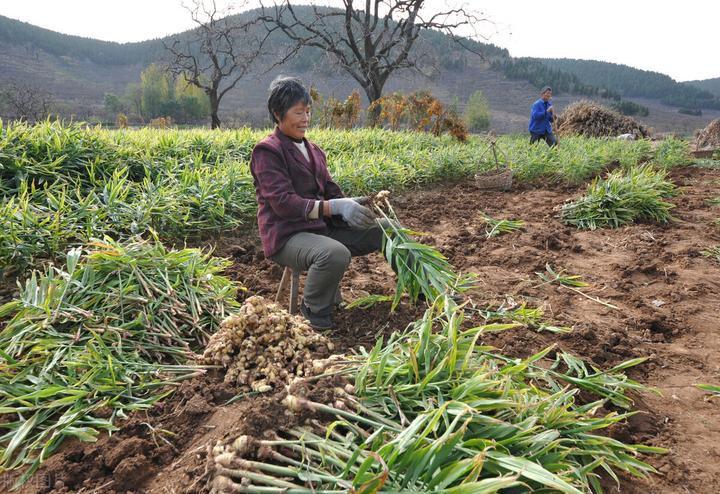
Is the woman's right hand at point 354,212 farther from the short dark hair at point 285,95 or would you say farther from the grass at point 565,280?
the grass at point 565,280

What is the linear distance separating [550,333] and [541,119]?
8.02m

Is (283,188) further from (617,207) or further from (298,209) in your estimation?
(617,207)

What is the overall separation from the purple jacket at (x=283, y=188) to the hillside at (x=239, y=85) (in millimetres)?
42591

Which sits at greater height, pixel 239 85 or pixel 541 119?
pixel 239 85

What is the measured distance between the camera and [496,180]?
18.4ft

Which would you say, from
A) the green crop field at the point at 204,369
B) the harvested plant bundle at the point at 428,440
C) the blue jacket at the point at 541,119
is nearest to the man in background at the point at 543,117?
the blue jacket at the point at 541,119

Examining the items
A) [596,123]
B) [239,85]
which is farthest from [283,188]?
[239,85]

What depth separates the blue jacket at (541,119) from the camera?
8.82 meters

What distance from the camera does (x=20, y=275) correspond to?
7.68 feet

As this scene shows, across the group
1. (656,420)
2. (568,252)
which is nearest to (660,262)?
(568,252)

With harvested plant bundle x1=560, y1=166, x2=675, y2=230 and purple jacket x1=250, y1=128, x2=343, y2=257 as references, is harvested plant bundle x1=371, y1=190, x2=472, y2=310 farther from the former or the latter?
harvested plant bundle x1=560, y1=166, x2=675, y2=230

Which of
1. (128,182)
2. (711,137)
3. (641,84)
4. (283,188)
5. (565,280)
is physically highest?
(641,84)

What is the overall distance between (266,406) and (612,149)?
342 inches

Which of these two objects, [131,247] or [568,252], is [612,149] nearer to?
[568,252]
